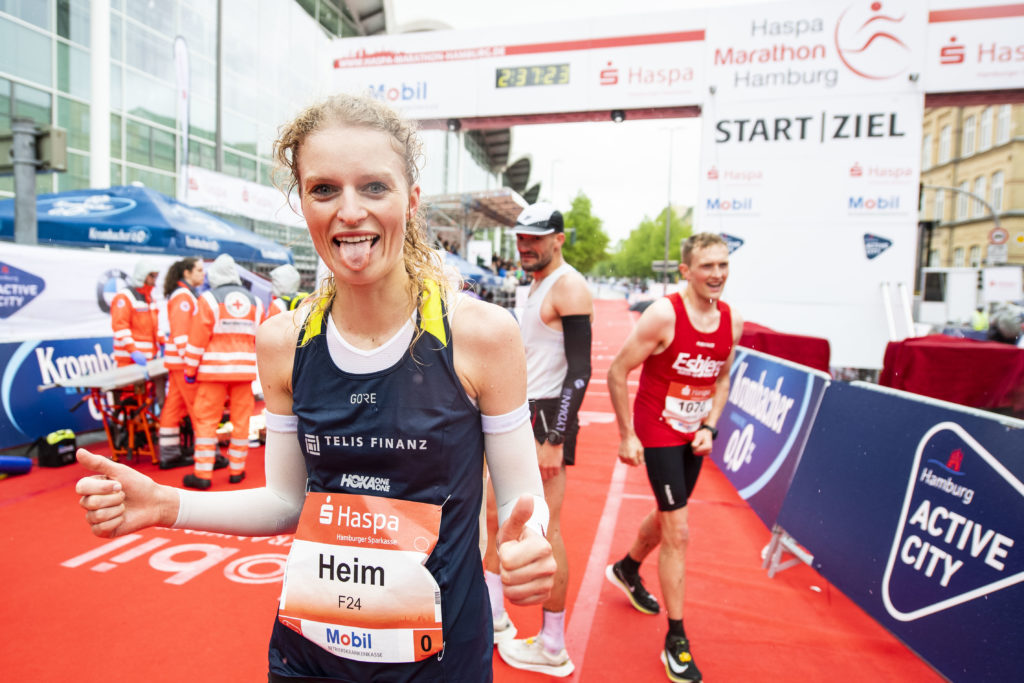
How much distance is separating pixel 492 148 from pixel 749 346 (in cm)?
3993

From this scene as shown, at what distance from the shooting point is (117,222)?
8.82 m

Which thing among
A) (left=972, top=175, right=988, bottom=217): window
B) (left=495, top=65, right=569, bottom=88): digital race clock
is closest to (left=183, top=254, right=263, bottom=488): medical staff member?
(left=495, top=65, right=569, bottom=88): digital race clock

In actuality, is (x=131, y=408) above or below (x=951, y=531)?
below

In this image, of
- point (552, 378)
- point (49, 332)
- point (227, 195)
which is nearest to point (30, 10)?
point (227, 195)

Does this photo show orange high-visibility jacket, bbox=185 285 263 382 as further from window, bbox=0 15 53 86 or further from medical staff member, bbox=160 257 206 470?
window, bbox=0 15 53 86

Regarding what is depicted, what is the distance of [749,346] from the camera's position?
7125mm

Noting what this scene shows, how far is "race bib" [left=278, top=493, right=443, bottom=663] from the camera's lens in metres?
1.23

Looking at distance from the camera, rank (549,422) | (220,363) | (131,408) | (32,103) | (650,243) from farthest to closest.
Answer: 1. (650,243)
2. (32,103)
3. (131,408)
4. (220,363)
5. (549,422)

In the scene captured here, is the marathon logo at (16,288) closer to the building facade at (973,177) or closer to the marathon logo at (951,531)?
the marathon logo at (951,531)

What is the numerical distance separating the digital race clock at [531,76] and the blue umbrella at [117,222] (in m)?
6.04

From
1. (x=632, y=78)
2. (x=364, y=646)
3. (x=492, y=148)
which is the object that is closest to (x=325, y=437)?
(x=364, y=646)

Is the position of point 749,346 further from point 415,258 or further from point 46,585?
point 46,585

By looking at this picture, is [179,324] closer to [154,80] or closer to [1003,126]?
[154,80]

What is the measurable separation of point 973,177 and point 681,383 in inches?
1783
